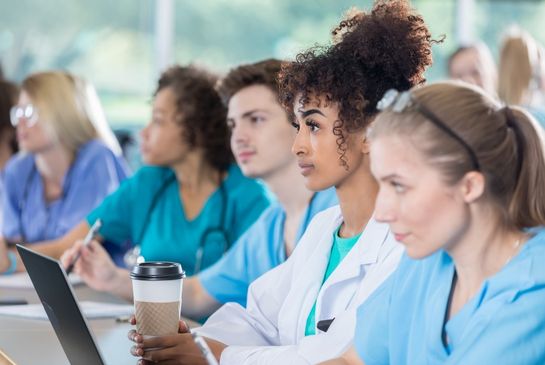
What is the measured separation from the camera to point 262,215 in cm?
276

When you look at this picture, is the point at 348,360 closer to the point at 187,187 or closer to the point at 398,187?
the point at 398,187

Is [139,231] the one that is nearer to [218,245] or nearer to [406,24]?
[218,245]

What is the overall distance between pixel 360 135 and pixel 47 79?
7.20ft

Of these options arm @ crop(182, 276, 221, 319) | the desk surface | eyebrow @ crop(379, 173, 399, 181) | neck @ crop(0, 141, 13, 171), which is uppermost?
eyebrow @ crop(379, 173, 399, 181)

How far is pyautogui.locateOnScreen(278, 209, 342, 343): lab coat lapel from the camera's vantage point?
6.57 ft

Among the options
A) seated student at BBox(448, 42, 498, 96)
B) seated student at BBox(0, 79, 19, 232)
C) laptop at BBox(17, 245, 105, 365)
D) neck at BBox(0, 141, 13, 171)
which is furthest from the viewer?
seated student at BBox(448, 42, 498, 96)

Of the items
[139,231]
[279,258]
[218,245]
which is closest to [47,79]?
[139,231]

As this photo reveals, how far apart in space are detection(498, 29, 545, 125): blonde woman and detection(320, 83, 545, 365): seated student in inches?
121

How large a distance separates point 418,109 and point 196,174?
1.91 metres

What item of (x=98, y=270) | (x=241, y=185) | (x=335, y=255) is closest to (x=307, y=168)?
(x=335, y=255)

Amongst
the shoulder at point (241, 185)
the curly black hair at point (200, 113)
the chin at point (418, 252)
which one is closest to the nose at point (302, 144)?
the chin at point (418, 252)

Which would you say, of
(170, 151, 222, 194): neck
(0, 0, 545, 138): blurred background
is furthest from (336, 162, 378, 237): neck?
(0, 0, 545, 138): blurred background

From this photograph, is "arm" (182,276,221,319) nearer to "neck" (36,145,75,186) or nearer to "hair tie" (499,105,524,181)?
"neck" (36,145,75,186)

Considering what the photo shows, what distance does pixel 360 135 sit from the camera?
1.96 meters
